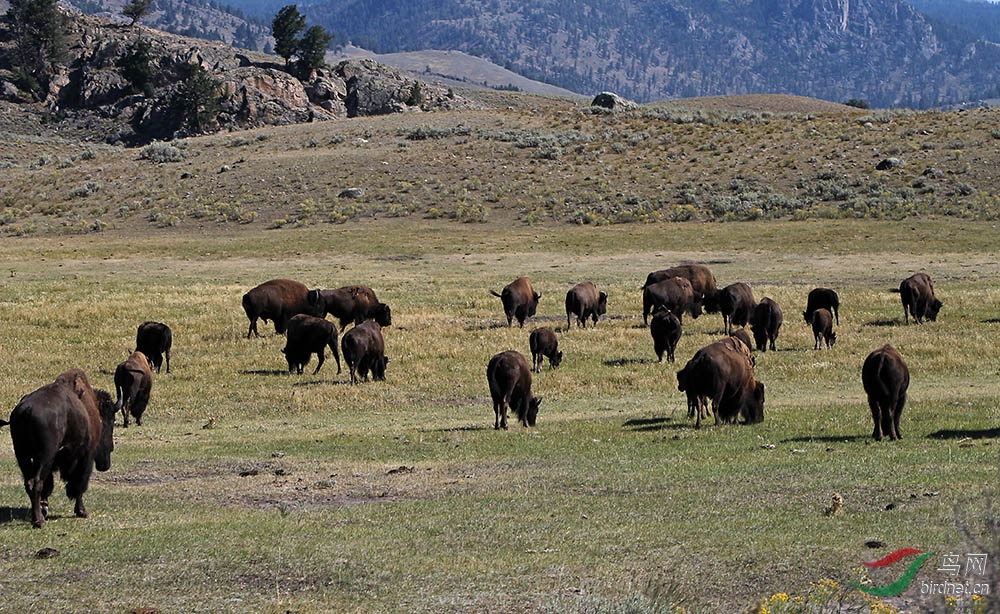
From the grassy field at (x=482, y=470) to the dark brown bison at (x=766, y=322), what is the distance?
0.46m

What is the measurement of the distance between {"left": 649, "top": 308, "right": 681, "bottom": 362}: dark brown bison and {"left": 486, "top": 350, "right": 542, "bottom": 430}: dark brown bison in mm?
6808

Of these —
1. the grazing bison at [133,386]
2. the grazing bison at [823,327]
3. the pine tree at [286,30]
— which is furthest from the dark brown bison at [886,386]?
the pine tree at [286,30]

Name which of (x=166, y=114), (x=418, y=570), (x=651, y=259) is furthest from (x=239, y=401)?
(x=166, y=114)

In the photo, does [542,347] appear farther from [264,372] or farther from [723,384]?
[723,384]

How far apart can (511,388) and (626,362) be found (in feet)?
25.9

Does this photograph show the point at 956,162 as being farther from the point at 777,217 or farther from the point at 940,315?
the point at 940,315

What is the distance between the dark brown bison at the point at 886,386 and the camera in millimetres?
15617

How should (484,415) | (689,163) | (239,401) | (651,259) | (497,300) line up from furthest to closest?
(689,163) < (651,259) < (497,300) < (239,401) < (484,415)

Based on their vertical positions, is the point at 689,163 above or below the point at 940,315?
above

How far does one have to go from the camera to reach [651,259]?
2004 inches

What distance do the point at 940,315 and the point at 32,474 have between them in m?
26.1

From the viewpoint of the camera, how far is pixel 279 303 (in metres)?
30.5

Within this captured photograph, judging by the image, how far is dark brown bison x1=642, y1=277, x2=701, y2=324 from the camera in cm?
3100

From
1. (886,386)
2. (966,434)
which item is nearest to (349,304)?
(886,386)
